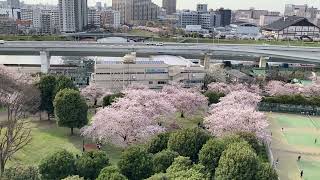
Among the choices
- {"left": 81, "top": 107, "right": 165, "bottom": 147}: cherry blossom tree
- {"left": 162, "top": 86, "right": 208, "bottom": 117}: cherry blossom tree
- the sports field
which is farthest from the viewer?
{"left": 162, "top": 86, "right": 208, "bottom": 117}: cherry blossom tree

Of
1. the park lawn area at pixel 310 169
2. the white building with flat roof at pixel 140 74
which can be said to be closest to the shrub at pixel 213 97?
the white building with flat roof at pixel 140 74

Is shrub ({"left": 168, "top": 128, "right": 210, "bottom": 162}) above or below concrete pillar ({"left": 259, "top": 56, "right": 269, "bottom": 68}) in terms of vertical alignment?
below

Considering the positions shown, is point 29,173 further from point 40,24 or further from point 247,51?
point 40,24

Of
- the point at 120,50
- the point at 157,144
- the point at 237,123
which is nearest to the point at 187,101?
the point at 237,123

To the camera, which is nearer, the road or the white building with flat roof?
the white building with flat roof

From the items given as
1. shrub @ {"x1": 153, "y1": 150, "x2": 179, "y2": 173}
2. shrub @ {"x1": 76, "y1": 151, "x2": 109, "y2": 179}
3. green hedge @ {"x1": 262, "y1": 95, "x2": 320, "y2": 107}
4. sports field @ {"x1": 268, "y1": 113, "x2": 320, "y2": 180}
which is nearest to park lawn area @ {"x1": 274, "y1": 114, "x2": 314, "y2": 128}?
sports field @ {"x1": 268, "y1": 113, "x2": 320, "y2": 180}

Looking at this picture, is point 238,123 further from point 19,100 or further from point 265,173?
point 19,100

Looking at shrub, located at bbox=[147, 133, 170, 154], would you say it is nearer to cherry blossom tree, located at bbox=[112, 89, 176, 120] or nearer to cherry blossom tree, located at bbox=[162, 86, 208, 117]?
cherry blossom tree, located at bbox=[112, 89, 176, 120]
